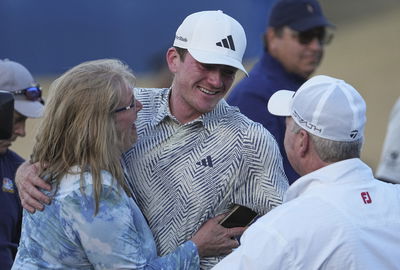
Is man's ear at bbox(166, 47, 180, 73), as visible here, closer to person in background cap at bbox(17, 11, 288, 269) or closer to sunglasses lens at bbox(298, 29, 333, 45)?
person in background cap at bbox(17, 11, 288, 269)

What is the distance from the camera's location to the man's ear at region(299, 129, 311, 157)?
112 inches

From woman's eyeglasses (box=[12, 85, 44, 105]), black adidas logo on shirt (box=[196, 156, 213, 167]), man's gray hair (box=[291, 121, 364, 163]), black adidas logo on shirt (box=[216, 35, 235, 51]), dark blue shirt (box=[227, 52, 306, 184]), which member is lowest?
woman's eyeglasses (box=[12, 85, 44, 105])

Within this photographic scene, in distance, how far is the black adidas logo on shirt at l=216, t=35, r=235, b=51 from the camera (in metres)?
3.35

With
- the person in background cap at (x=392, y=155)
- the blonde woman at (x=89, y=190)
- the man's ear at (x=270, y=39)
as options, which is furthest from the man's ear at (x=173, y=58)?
the person in background cap at (x=392, y=155)

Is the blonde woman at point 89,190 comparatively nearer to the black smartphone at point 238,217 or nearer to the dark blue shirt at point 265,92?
the black smartphone at point 238,217

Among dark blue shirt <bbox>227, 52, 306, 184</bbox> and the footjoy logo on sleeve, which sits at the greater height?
the footjoy logo on sleeve

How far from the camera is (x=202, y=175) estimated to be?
130 inches

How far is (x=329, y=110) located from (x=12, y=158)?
223 centimetres

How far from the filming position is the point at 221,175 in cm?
330

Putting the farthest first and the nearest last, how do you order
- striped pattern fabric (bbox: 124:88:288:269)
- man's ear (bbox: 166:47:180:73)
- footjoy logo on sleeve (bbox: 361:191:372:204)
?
man's ear (bbox: 166:47:180:73) < striped pattern fabric (bbox: 124:88:288:269) < footjoy logo on sleeve (bbox: 361:191:372:204)

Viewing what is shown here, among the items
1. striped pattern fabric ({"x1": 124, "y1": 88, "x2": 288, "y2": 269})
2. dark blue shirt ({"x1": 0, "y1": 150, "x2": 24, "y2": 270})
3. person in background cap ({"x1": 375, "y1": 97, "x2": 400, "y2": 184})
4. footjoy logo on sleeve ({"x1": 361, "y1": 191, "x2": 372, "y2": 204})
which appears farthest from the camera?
person in background cap ({"x1": 375, "y1": 97, "x2": 400, "y2": 184})

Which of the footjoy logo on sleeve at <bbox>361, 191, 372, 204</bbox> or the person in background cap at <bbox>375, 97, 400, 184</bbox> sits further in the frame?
the person in background cap at <bbox>375, 97, 400, 184</bbox>

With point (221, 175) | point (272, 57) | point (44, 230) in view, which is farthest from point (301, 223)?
point (272, 57)

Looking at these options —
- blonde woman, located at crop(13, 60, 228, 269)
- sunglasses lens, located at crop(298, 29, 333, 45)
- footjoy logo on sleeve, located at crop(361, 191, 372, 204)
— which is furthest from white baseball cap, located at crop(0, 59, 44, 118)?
footjoy logo on sleeve, located at crop(361, 191, 372, 204)
